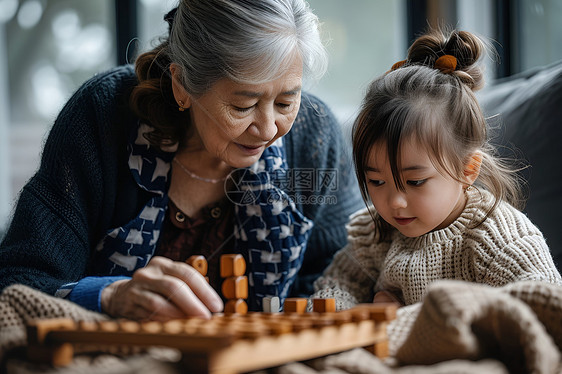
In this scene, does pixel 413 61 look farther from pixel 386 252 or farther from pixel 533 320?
pixel 533 320

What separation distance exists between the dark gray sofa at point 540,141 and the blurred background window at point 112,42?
0.95m

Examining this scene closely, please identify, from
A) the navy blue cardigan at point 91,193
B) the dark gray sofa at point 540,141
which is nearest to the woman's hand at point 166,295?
the navy blue cardigan at point 91,193

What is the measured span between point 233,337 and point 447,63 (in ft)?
2.56

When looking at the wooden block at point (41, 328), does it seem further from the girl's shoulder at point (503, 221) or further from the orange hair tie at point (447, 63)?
the orange hair tie at point (447, 63)

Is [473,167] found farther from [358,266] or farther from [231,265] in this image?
[231,265]

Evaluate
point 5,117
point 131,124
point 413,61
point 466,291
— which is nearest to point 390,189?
point 413,61

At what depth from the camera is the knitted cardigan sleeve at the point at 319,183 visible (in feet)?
4.57

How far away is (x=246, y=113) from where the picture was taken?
110 centimetres

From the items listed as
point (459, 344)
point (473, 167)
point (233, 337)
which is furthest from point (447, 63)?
point (233, 337)

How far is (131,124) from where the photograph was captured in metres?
1.26

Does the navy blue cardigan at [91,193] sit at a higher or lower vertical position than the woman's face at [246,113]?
lower

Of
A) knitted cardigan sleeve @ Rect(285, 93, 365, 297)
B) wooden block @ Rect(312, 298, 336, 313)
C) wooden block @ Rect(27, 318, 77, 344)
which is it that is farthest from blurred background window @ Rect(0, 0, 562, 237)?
wooden block @ Rect(27, 318, 77, 344)

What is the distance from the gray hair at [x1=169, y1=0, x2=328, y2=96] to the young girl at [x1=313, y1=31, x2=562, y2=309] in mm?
187

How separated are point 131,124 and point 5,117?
7.58 feet
